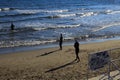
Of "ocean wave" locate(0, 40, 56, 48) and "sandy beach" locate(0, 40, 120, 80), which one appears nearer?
"sandy beach" locate(0, 40, 120, 80)

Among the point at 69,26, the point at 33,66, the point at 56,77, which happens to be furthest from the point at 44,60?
the point at 69,26

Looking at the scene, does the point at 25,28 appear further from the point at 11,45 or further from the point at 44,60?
the point at 44,60

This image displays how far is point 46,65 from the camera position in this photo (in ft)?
67.5

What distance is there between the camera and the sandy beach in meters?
17.8

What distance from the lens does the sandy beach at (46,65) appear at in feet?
58.4

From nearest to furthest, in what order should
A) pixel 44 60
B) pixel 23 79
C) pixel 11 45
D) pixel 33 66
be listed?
pixel 23 79 < pixel 33 66 < pixel 44 60 < pixel 11 45

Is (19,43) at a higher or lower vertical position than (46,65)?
lower

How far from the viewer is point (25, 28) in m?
39.6

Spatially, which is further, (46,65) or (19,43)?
(19,43)

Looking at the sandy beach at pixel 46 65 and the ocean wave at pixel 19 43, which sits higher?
the sandy beach at pixel 46 65

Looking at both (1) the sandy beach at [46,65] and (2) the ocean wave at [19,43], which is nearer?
(1) the sandy beach at [46,65]

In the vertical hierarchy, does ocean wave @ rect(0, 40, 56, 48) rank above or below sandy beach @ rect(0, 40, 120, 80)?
below

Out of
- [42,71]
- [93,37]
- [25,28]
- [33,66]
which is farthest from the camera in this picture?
[25,28]

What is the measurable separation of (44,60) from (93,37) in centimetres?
1298
